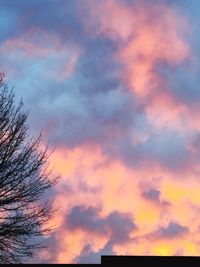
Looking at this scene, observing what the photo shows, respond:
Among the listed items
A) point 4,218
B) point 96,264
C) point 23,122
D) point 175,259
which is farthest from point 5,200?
point 175,259

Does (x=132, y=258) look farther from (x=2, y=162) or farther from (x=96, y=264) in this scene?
(x=2, y=162)

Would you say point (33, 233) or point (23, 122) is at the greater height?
point (23, 122)

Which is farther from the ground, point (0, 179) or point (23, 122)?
point (23, 122)

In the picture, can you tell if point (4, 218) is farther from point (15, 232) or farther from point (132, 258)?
point (132, 258)

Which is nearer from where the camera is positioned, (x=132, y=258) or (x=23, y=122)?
(x=23, y=122)

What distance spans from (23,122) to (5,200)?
3714 mm

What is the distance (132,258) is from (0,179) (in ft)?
29.9

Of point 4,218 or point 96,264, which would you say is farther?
point 96,264

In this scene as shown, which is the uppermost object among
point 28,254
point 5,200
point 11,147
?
point 11,147

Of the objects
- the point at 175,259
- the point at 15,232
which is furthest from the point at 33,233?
the point at 175,259

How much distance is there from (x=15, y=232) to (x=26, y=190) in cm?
200

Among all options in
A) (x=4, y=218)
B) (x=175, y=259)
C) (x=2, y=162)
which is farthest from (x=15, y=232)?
(x=175, y=259)

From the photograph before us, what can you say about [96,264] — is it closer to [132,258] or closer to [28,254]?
[132,258]

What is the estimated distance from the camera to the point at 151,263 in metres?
37.0
